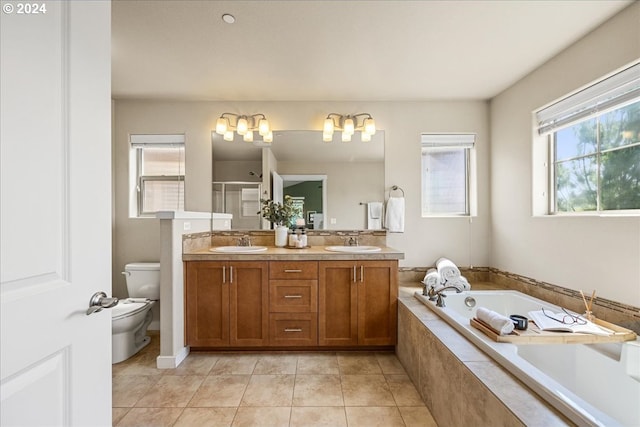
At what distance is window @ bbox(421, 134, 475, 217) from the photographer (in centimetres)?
300

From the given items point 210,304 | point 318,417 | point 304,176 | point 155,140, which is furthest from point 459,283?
point 155,140

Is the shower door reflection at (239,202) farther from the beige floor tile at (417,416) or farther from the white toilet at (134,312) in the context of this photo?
the beige floor tile at (417,416)

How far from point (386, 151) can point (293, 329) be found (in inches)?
76.6

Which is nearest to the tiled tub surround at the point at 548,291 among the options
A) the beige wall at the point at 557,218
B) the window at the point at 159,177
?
the beige wall at the point at 557,218

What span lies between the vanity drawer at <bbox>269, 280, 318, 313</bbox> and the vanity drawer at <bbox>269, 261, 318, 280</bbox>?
4cm

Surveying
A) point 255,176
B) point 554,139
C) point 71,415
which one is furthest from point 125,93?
point 554,139

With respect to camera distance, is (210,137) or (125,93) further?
(210,137)

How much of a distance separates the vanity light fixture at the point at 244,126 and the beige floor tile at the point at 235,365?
79.5 inches

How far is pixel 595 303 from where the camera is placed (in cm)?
184

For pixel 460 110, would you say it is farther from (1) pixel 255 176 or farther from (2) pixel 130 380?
(2) pixel 130 380

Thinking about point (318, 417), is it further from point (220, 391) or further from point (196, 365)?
point (196, 365)

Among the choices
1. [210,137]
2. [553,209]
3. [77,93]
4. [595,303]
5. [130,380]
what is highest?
[210,137]

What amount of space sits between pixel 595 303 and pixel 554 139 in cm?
131

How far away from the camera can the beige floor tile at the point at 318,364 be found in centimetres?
208
